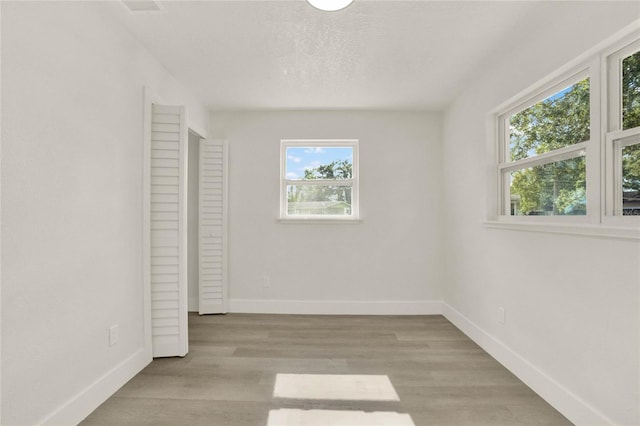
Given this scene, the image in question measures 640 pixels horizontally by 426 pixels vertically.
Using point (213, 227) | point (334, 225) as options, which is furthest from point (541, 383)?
point (213, 227)

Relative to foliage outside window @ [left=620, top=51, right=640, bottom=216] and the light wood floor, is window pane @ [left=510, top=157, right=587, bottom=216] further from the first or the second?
the light wood floor

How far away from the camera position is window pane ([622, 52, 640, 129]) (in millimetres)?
1602

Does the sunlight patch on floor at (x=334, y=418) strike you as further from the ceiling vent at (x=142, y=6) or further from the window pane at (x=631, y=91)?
the ceiling vent at (x=142, y=6)

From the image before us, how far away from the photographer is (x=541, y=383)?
6.85 feet

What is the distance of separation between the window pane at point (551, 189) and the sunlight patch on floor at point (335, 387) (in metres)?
1.61

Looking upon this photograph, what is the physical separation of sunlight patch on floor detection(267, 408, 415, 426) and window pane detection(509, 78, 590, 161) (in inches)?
77.0

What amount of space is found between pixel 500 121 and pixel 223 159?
2.92 metres

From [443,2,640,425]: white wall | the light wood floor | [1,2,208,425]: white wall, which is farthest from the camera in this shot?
the light wood floor

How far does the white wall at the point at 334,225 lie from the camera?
395 centimetres

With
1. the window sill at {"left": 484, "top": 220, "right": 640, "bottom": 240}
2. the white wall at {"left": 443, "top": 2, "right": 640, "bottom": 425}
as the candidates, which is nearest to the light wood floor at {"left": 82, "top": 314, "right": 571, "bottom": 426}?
the white wall at {"left": 443, "top": 2, "right": 640, "bottom": 425}

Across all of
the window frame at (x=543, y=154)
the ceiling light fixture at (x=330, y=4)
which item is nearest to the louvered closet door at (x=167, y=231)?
the ceiling light fixture at (x=330, y=4)

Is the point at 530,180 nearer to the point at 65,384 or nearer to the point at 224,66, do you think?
the point at 224,66

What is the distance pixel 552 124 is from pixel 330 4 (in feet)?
5.44

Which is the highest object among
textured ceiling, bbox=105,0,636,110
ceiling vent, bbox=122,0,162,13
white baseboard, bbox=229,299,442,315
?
ceiling vent, bbox=122,0,162,13
